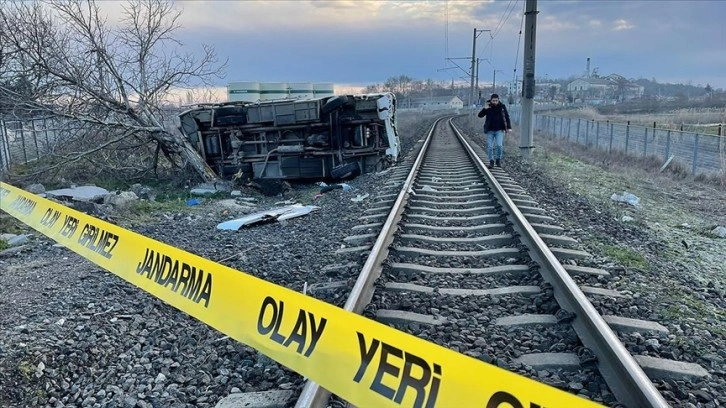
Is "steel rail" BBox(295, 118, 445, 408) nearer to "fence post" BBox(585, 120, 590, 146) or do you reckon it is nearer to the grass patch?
the grass patch

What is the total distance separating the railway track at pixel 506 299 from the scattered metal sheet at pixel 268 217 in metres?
1.58

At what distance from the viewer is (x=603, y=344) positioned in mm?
3207

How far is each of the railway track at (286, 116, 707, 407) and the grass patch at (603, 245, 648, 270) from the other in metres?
0.37

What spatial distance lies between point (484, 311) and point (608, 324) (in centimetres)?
84

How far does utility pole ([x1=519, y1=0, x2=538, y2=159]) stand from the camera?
1546cm

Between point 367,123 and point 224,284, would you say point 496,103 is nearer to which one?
point 367,123

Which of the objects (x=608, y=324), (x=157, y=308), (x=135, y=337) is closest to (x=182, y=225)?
(x=157, y=308)

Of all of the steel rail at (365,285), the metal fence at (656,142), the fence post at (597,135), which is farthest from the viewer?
the fence post at (597,135)

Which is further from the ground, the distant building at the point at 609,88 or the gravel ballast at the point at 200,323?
the distant building at the point at 609,88

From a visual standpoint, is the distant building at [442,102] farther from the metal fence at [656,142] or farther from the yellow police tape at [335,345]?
the yellow police tape at [335,345]

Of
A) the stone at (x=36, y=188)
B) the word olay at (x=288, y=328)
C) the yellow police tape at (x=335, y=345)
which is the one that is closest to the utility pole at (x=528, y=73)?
the stone at (x=36, y=188)

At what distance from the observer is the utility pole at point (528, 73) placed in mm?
15461

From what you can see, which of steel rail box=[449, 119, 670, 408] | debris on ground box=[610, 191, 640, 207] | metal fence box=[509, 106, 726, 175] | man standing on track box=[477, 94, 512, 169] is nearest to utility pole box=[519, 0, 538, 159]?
man standing on track box=[477, 94, 512, 169]

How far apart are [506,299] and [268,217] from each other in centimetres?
457
